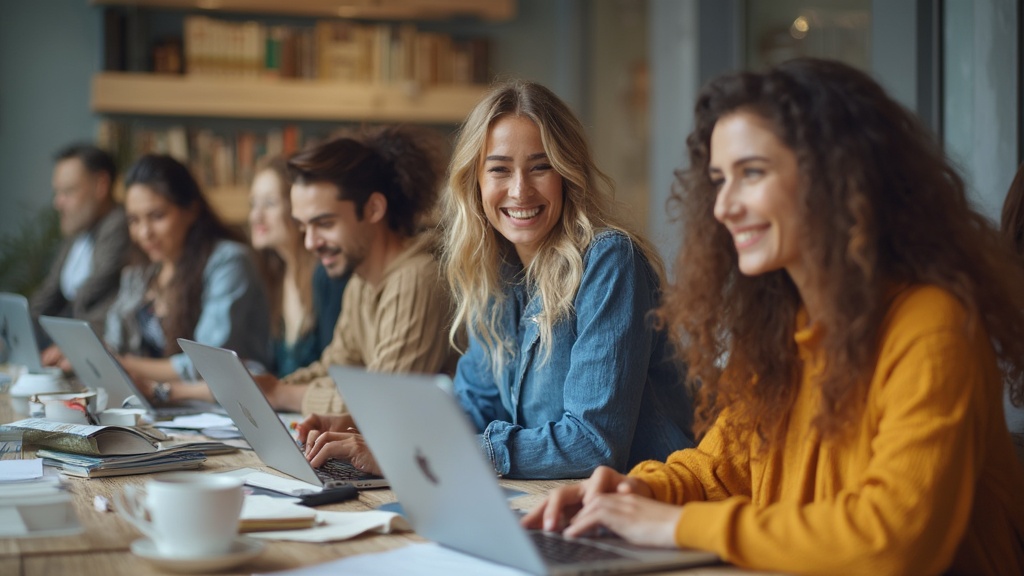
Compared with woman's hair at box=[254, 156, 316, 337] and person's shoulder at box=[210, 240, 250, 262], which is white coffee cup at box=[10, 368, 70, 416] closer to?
person's shoulder at box=[210, 240, 250, 262]

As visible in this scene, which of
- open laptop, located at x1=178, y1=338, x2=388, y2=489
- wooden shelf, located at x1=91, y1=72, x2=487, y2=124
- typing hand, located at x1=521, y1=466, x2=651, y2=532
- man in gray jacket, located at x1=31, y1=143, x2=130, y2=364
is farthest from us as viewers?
wooden shelf, located at x1=91, y1=72, x2=487, y2=124

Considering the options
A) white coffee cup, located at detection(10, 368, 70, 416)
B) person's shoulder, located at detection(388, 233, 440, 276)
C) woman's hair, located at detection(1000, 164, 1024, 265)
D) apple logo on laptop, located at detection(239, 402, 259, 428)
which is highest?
woman's hair, located at detection(1000, 164, 1024, 265)

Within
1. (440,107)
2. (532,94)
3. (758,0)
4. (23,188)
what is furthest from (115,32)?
(532,94)

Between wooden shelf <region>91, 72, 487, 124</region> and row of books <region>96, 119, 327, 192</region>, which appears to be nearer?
wooden shelf <region>91, 72, 487, 124</region>

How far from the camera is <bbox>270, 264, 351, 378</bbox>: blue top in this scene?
11.5ft

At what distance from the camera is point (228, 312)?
11.6 ft

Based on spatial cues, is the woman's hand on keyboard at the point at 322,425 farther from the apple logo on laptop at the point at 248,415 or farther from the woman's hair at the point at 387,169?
the woman's hair at the point at 387,169

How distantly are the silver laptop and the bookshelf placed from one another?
219cm

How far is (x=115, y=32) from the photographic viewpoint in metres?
5.68

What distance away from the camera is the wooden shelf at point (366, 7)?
18.6 ft

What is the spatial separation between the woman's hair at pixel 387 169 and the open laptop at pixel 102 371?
66 cm

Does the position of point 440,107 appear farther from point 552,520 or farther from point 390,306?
point 552,520

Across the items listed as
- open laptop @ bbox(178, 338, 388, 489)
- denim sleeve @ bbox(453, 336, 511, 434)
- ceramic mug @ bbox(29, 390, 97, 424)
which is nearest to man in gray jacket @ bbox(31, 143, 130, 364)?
ceramic mug @ bbox(29, 390, 97, 424)

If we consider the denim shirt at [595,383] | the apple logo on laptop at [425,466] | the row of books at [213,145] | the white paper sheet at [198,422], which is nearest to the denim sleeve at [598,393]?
the denim shirt at [595,383]
